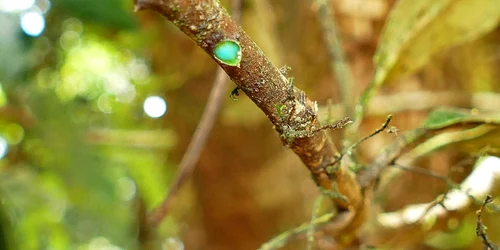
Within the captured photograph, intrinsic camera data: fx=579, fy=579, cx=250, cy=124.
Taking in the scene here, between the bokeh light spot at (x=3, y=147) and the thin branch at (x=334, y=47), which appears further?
the bokeh light spot at (x=3, y=147)

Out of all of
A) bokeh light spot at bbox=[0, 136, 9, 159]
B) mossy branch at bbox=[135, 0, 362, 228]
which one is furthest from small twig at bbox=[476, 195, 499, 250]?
bokeh light spot at bbox=[0, 136, 9, 159]

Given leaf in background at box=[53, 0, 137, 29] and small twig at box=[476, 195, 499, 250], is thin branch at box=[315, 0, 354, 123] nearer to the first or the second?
small twig at box=[476, 195, 499, 250]

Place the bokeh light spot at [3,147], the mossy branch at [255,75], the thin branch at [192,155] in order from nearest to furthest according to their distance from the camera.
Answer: the mossy branch at [255,75], the thin branch at [192,155], the bokeh light spot at [3,147]

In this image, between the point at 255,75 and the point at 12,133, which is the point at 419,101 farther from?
the point at 12,133

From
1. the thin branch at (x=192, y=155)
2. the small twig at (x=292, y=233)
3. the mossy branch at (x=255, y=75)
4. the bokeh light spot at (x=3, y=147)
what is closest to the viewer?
the mossy branch at (x=255, y=75)

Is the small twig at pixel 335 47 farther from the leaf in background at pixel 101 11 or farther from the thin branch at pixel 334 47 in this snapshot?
the leaf in background at pixel 101 11

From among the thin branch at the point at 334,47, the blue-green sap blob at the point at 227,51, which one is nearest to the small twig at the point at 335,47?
the thin branch at the point at 334,47
